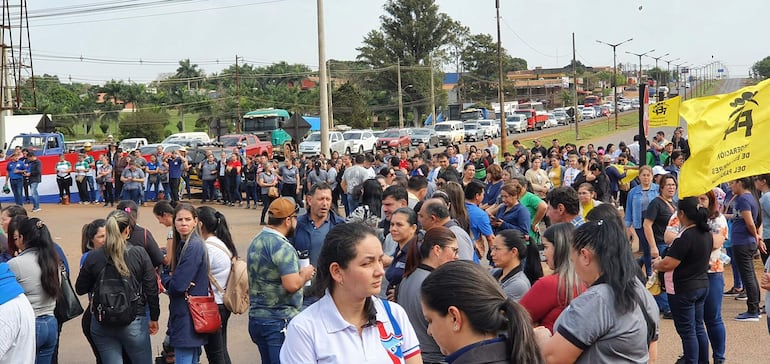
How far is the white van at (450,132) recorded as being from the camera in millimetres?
53344

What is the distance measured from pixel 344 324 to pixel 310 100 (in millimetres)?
82186

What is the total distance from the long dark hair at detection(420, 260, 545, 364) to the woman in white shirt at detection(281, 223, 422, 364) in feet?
1.67

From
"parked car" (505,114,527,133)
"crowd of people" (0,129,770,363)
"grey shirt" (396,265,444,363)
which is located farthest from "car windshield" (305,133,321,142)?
"grey shirt" (396,265,444,363)

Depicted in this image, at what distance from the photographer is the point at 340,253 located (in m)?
3.77

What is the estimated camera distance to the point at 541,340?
13.1 feet

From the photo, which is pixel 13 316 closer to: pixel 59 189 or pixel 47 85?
pixel 59 189

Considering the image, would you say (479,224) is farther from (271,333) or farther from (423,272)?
(423,272)

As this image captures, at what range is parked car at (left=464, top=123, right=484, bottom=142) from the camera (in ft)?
188

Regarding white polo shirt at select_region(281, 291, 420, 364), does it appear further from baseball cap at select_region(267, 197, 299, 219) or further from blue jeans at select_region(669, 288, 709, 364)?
blue jeans at select_region(669, 288, 709, 364)

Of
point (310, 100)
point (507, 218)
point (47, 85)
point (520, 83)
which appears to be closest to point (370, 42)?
point (310, 100)

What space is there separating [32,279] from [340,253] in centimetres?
355

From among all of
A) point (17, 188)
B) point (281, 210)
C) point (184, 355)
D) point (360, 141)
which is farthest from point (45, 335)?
point (360, 141)

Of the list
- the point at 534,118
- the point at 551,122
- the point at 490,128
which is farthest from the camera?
the point at 551,122

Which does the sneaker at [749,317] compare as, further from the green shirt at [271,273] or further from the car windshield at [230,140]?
the car windshield at [230,140]
